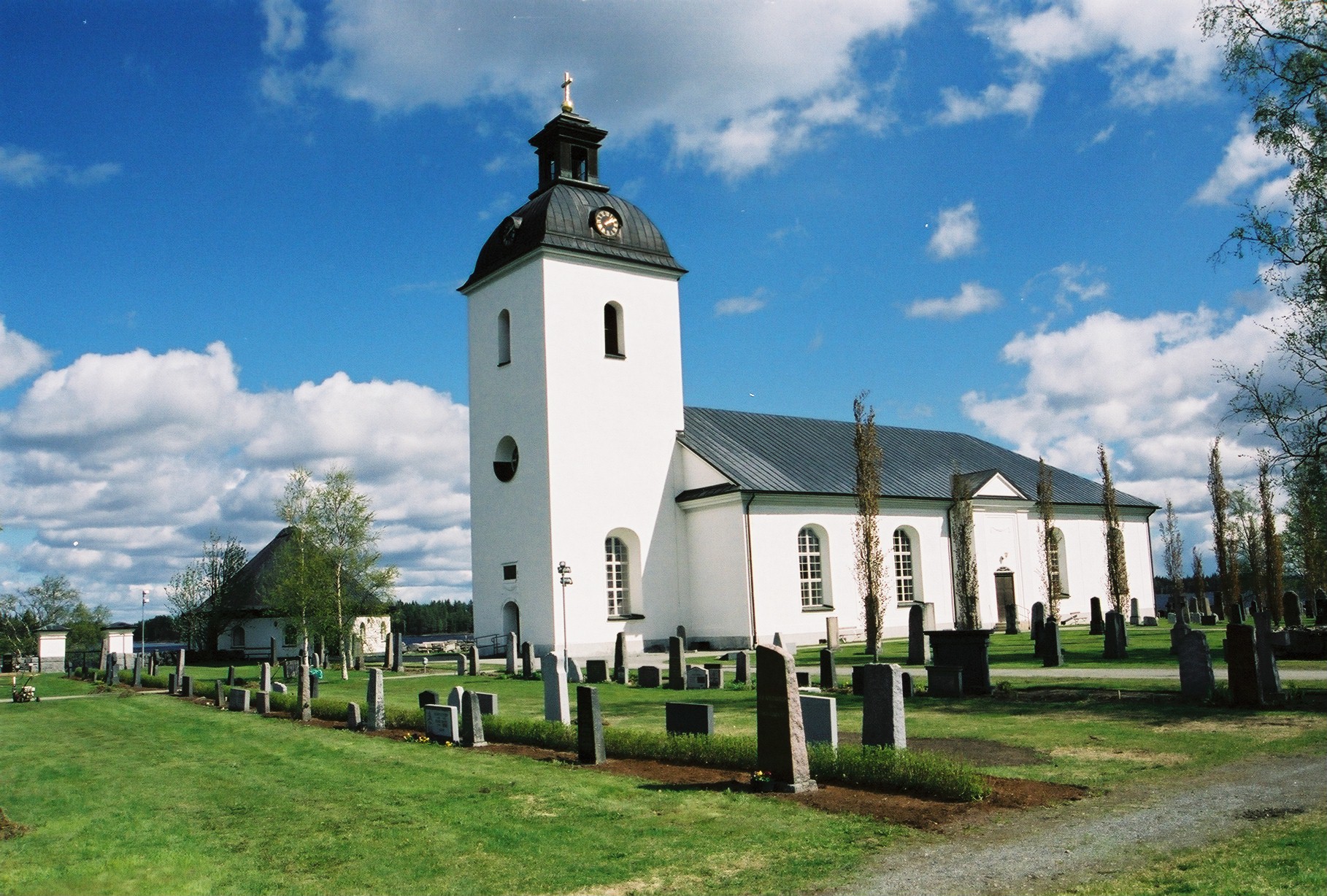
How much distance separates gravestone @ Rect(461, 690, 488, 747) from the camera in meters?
13.9

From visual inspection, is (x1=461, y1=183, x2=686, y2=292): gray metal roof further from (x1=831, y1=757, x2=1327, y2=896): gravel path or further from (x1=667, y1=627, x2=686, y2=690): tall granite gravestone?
(x1=831, y1=757, x2=1327, y2=896): gravel path

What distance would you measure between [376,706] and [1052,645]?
1394cm

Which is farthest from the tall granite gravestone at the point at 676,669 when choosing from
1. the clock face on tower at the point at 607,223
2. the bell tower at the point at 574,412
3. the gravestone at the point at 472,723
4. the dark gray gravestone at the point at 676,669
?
the clock face on tower at the point at 607,223

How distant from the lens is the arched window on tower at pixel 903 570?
3769 centimetres

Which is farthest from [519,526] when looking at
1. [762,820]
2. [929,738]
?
[762,820]

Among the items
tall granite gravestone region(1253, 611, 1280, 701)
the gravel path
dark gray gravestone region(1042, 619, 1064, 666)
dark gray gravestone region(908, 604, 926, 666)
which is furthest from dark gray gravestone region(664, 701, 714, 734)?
dark gray gravestone region(908, 604, 926, 666)

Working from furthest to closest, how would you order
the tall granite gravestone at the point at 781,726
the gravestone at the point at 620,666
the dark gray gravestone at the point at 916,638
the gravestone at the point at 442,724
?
the dark gray gravestone at the point at 916,638 → the gravestone at the point at 620,666 → the gravestone at the point at 442,724 → the tall granite gravestone at the point at 781,726

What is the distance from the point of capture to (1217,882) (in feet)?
19.8

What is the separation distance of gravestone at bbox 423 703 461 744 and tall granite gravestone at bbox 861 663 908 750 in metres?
6.51

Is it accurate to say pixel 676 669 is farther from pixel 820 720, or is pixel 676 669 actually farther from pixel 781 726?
pixel 781 726

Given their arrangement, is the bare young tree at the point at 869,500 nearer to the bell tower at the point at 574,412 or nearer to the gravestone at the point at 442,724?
the bell tower at the point at 574,412

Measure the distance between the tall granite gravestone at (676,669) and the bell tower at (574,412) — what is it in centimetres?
971

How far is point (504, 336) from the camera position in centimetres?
3488

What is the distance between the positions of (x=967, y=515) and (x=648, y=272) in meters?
15.5
